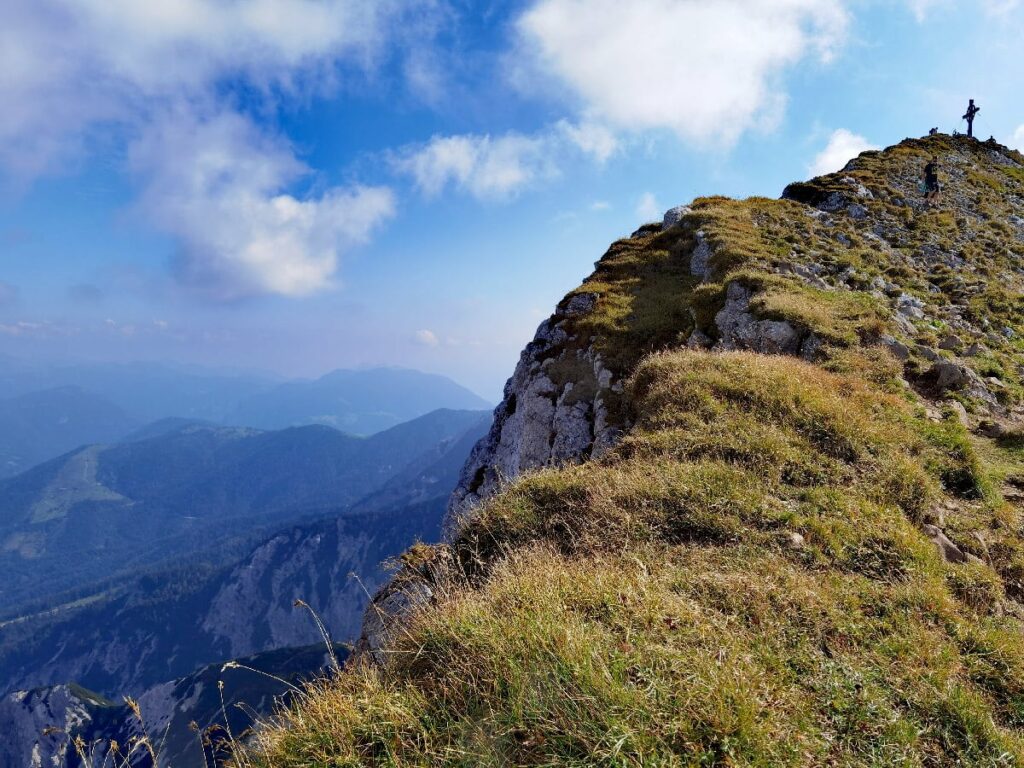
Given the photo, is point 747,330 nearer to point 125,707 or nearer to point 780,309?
point 780,309

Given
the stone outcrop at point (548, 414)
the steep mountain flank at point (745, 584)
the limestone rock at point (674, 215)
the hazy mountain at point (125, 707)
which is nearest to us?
the steep mountain flank at point (745, 584)

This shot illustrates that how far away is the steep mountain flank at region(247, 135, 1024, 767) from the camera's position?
4.94 meters

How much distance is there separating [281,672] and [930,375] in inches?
6955

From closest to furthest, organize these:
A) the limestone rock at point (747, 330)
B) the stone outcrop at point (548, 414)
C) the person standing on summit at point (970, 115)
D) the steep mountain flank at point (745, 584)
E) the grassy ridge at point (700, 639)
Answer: the grassy ridge at point (700, 639) → the steep mountain flank at point (745, 584) → the limestone rock at point (747, 330) → the stone outcrop at point (548, 414) → the person standing on summit at point (970, 115)

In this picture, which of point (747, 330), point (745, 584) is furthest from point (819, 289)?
point (745, 584)

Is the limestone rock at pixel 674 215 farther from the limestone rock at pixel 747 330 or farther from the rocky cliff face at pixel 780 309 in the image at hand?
the limestone rock at pixel 747 330

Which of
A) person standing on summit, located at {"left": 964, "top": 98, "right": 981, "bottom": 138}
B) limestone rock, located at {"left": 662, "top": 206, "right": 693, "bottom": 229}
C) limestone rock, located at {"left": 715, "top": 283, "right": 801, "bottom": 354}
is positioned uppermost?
person standing on summit, located at {"left": 964, "top": 98, "right": 981, "bottom": 138}

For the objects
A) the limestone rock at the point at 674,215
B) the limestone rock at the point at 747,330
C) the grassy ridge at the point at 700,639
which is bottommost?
→ the grassy ridge at the point at 700,639

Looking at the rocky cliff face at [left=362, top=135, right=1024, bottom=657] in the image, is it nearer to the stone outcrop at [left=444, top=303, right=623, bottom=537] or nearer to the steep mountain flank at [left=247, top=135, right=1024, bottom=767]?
the stone outcrop at [left=444, top=303, right=623, bottom=537]

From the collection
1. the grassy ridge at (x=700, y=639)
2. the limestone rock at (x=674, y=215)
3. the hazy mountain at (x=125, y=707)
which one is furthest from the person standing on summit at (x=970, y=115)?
the hazy mountain at (x=125, y=707)

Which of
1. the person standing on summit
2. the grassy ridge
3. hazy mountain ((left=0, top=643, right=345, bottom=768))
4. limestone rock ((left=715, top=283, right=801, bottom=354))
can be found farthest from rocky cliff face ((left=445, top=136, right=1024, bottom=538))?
hazy mountain ((left=0, top=643, right=345, bottom=768))

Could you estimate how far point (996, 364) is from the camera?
18.4 m

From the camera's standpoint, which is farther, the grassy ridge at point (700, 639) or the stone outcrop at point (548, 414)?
the stone outcrop at point (548, 414)

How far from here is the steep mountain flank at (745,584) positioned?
494 cm
